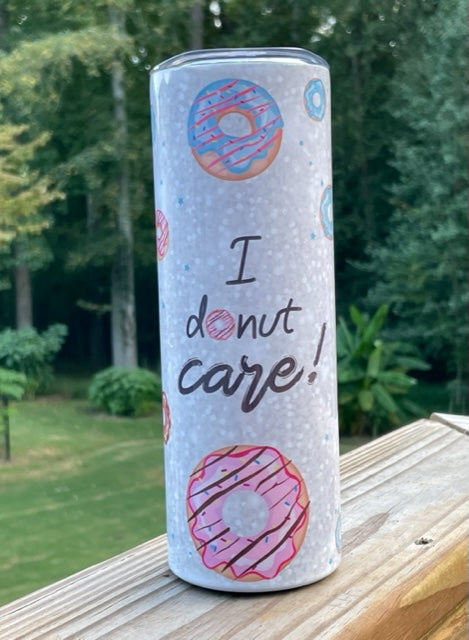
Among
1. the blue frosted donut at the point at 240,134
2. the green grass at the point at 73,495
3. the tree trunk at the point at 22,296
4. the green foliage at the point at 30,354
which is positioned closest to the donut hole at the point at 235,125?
the blue frosted donut at the point at 240,134

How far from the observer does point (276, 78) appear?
16.3 inches

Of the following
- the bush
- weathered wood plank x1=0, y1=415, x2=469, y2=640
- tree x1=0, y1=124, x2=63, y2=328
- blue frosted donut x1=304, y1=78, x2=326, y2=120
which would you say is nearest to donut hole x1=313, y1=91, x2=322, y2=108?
blue frosted donut x1=304, y1=78, x2=326, y2=120

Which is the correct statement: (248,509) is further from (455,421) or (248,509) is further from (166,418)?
(455,421)

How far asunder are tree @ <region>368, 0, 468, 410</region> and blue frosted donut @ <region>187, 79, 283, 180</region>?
4.75 m

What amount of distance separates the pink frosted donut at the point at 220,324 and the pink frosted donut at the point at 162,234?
48 millimetres

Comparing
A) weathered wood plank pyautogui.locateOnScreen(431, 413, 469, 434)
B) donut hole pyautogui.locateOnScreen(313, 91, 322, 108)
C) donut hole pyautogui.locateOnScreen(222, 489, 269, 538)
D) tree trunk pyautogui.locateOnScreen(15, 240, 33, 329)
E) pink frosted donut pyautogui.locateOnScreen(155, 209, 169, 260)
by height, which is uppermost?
donut hole pyautogui.locateOnScreen(313, 91, 322, 108)

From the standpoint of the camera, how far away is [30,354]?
6.75 meters

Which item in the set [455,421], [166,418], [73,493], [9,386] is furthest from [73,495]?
[166,418]

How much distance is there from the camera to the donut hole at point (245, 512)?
0.42 metres

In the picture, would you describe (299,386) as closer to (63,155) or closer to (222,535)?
(222,535)

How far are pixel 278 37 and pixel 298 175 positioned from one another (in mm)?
5719

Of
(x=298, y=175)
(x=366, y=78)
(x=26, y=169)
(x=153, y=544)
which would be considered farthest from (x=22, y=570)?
(x=366, y=78)

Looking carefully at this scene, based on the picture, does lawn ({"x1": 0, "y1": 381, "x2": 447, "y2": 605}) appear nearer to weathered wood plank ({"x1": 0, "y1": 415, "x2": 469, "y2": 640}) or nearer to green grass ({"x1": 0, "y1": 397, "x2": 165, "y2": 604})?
green grass ({"x1": 0, "y1": 397, "x2": 165, "y2": 604})

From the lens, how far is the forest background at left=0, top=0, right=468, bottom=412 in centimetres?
541
